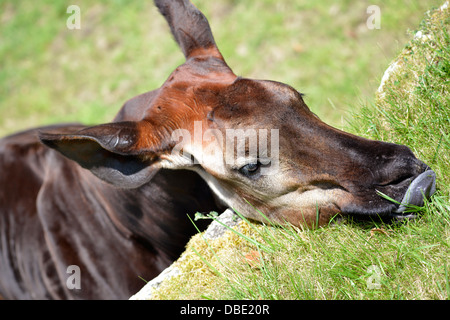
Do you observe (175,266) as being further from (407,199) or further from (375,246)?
(407,199)

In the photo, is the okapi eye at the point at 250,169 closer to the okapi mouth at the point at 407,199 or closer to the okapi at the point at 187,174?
the okapi at the point at 187,174

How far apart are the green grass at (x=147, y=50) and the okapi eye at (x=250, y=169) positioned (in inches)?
132

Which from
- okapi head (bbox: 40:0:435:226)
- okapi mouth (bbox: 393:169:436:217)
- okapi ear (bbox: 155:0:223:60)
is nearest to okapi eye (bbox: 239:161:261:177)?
okapi head (bbox: 40:0:435:226)

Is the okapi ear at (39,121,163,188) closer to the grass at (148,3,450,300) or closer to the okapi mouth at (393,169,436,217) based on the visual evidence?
the grass at (148,3,450,300)

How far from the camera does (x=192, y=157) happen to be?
3.03 meters

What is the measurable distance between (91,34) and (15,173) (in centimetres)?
594

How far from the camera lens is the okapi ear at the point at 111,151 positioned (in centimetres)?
282

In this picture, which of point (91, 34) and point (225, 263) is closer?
point (225, 263)

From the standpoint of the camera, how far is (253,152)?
271 centimetres

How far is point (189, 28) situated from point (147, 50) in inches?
221

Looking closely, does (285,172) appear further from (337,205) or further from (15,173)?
(15,173)

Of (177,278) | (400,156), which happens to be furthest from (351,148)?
(177,278)

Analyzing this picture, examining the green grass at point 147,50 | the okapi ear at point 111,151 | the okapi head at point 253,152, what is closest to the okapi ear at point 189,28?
the okapi head at point 253,152
